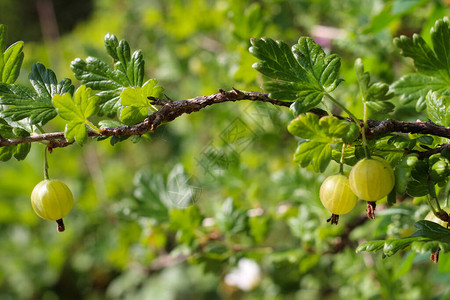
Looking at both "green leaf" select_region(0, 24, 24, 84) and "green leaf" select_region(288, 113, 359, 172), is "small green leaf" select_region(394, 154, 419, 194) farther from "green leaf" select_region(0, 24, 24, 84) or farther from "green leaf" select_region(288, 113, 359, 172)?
"green leaf" select_region(0, 24, 24, 84)

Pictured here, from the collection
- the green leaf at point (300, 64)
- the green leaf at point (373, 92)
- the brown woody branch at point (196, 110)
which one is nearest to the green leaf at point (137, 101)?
the brown woody branch at point (196, 110)

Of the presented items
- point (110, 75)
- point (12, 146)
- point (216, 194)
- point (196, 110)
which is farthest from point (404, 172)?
point (216, 194)

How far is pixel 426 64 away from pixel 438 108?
0.07 metres

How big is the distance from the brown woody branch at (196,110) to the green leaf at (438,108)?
0.03 metres

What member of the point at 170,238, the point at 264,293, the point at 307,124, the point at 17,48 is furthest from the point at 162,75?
the point at 307,124

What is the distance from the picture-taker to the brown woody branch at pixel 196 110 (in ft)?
1.65

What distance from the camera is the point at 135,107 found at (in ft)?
1.81

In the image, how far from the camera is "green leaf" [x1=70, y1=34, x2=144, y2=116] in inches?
23.0

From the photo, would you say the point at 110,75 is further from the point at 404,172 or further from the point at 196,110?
the point at 404,172

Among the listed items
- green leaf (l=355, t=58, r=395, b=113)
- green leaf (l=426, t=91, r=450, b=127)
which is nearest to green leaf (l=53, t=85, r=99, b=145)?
green leaf (l=355, t=58, r=395, b=113)

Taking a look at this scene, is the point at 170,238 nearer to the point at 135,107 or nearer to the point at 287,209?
the point at 287,209

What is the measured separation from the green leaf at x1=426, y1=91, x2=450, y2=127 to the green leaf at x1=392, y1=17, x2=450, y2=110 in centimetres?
3

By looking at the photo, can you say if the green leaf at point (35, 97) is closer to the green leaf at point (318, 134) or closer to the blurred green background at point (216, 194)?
the blurred green background at point (216, 194)

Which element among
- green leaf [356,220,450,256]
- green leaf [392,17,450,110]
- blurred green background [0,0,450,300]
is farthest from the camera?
blurred green background [0,0,450,300]
